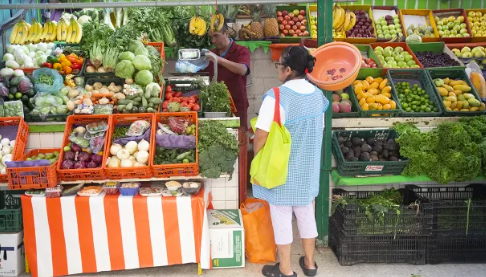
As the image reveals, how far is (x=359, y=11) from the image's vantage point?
26.6 ft

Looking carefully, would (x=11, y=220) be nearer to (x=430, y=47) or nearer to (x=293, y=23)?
(x=293, y=23)

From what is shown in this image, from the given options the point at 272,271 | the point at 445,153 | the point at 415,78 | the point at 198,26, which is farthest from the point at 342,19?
the point at 272,271

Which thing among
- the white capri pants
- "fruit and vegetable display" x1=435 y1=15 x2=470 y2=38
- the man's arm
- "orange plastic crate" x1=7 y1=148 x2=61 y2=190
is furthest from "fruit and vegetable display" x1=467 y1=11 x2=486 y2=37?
"orange plastic crate" x1=7 y1=148 x2=61 y2=190

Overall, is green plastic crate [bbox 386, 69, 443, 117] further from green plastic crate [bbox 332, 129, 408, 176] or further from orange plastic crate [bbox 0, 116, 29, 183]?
orange plastic crate [bbox 0, 116, 29, 183]

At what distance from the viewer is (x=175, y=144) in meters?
4.43

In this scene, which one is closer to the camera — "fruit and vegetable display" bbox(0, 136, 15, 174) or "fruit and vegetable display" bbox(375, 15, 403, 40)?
"fruit and vegetable display" bbox(0, 136, 15, 174)

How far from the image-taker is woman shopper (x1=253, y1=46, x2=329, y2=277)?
12.6 ft

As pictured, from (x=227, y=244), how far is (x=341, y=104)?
2089 mm

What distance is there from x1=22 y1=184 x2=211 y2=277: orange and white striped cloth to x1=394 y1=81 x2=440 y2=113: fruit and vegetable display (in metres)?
2.79

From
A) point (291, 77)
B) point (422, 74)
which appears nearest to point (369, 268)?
point (291, 77)

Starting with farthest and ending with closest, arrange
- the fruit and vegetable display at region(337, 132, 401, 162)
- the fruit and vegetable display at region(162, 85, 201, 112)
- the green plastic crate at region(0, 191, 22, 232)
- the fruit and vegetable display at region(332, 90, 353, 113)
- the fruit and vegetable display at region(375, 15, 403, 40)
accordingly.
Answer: the fruit and vegetable display at region(375, 15, 403, 40) → the fruit and vegetable display at region(332, 90, 353, 113) → the fruit and vegetable display at region(162, 85, 201, 112) → the fruit and vegetable display at region(337, 132, 401, 162) → the green plastic crate at region(0, 191, 22, 232)

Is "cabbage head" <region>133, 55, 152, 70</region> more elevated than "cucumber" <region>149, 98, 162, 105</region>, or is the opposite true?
"cabbage head" <region>133, 55, 152, 70</region>

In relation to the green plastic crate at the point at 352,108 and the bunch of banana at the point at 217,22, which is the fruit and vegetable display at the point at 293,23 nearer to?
the bunch of banana at the point at 217,22

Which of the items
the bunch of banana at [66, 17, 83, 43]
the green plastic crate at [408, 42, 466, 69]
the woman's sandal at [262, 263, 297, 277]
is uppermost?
the bunch of banana at [66, 17, 83, 43]
